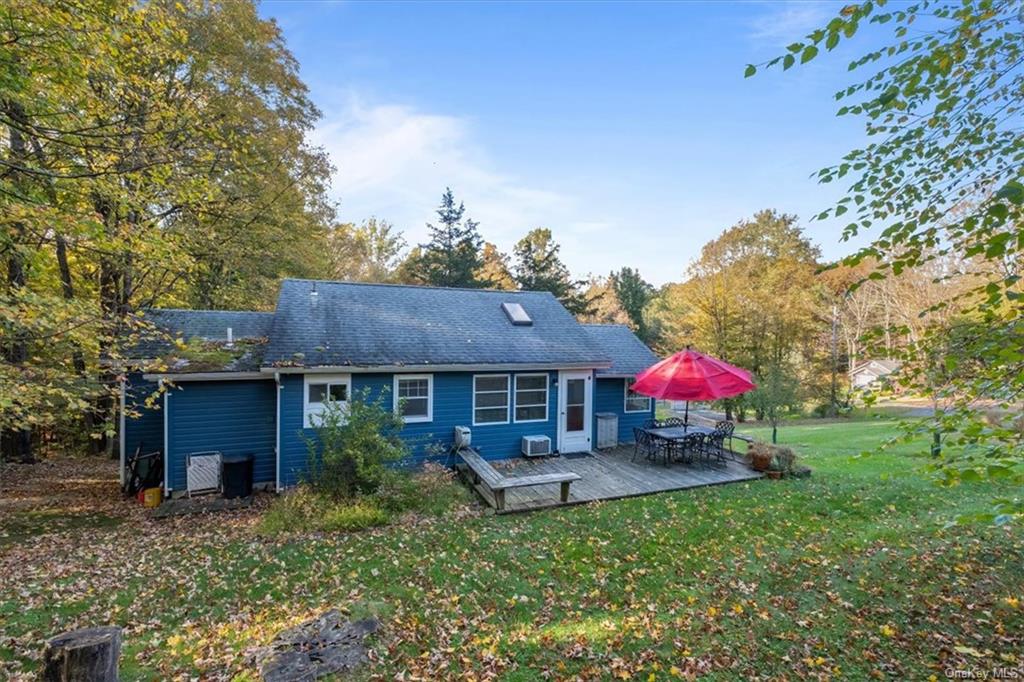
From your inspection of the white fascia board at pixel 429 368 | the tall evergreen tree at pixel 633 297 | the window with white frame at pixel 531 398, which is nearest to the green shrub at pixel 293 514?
the white fascia board at pixel 429 368

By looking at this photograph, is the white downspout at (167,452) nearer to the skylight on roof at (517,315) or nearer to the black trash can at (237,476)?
the black trash can at (237,476)

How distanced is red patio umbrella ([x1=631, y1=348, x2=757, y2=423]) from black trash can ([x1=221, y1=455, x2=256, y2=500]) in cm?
827

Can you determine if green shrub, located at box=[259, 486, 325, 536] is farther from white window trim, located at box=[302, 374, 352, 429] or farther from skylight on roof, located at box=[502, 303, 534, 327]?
skylight on roof, located at box=[502, 303, 534, 327]

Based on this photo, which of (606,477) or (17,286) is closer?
(17,286)

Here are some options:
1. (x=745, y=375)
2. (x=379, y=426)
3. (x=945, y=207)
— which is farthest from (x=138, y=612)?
(x=745, y=375)

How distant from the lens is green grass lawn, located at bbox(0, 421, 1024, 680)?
163 inches

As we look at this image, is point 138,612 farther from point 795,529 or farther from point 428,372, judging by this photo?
point 795,529

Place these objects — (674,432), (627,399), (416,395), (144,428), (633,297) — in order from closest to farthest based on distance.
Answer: (144,428) → (416,395) → (674,432) → (627,399) → (633,297)

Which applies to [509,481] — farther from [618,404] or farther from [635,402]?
[635,402]

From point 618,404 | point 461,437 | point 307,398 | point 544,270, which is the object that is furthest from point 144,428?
point 544,270

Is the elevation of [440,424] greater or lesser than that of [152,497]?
greater

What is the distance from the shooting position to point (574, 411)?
12.4 meters

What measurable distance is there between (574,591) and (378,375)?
6.43 meters

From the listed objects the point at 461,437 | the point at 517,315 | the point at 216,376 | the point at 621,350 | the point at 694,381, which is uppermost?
the point at 517,315
